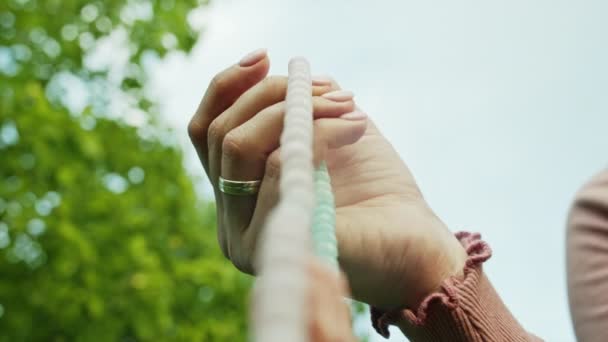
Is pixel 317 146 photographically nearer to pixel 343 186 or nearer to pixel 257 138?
pixel 257 138

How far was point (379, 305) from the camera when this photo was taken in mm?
1351

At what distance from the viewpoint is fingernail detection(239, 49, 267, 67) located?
4.24 ft

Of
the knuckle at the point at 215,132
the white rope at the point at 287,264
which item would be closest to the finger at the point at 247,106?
the knuckle at the point at 215,132

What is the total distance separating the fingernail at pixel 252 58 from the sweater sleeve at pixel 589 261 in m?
0.62

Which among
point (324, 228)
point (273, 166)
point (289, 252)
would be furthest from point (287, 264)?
point (273, 166)

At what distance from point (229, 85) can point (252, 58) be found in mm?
56

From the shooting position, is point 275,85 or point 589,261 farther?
point 275,85

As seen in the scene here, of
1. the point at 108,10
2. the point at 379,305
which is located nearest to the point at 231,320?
the point at 108,10

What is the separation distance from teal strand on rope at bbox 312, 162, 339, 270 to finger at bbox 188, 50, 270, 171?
1.43 feet

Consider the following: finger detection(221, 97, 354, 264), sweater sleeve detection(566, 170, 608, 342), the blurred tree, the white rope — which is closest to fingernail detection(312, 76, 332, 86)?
finger detection(221, 97, 354, 264)

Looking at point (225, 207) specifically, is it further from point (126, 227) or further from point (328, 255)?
point (126, 227)

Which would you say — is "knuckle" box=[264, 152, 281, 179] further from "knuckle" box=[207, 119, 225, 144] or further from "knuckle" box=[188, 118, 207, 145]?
"knuckle" box=[188, 118, 207, 145]

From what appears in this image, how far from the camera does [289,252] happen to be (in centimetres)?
41

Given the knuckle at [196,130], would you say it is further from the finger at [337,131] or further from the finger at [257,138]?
the finger at [337,131]
